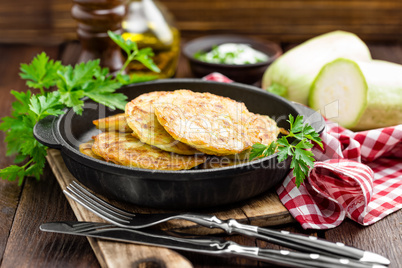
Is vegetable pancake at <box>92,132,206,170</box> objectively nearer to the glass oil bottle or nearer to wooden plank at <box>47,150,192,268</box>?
wooden plank at <box>47,150,192,268</box>

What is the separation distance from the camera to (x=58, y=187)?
2018 millimetres

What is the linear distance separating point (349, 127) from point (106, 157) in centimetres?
129

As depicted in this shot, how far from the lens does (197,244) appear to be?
153 cm

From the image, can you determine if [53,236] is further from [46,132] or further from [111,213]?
[46,132]

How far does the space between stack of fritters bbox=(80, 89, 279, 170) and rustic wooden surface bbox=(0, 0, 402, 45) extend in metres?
2.31

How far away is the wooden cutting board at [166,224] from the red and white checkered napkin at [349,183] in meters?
0.07

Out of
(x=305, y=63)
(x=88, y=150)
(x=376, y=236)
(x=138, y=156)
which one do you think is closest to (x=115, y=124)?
(x=88, y=150)

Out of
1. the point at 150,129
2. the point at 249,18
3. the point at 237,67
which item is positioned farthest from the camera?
the point at 249,18

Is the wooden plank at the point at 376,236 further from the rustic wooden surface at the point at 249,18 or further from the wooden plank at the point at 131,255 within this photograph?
the rustic wooden surface at the point at 249,18

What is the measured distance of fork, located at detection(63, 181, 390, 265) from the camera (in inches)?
57.8

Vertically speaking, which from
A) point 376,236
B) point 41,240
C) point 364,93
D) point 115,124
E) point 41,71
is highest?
point 41,71

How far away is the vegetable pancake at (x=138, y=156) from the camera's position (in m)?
1.67

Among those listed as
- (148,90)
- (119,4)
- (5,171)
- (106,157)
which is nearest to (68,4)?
(119,4)

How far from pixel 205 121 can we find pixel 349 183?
62cm
